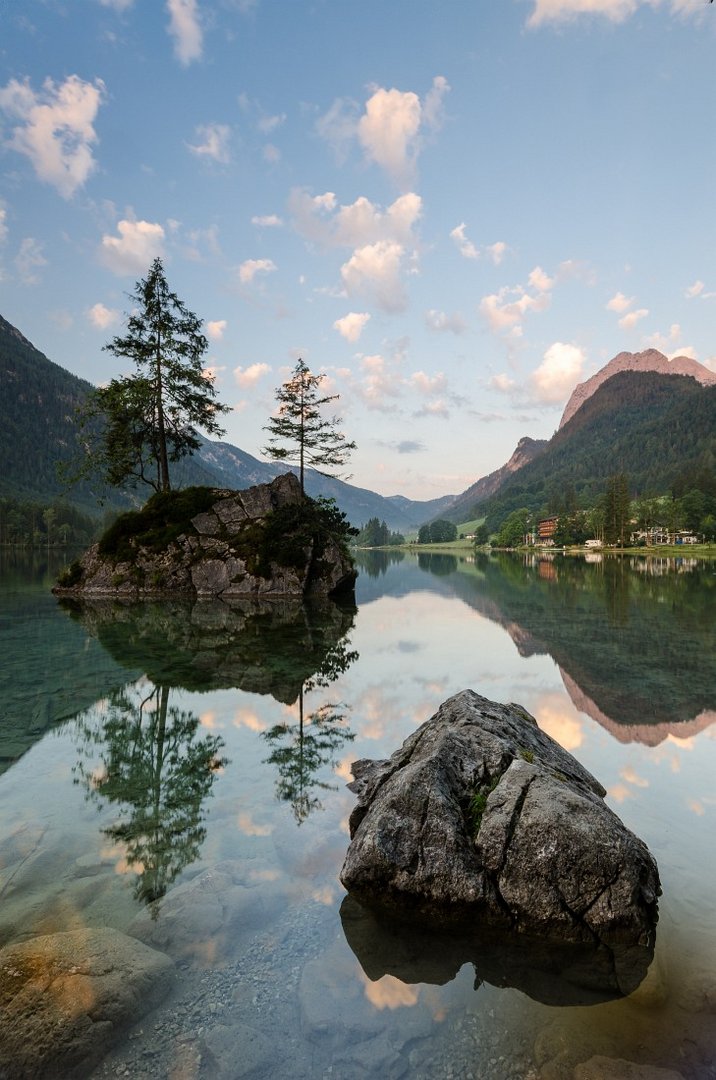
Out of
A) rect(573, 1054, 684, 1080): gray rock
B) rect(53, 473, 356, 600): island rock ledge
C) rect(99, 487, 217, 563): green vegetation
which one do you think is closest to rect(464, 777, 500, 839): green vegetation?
rect(573, 1054, 684, 1080): gray rock

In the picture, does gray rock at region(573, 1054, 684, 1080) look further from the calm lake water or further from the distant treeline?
the distant treeline

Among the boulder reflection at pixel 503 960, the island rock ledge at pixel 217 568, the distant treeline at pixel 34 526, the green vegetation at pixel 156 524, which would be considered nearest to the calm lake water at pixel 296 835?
the boulder reflection at pixel 503 960

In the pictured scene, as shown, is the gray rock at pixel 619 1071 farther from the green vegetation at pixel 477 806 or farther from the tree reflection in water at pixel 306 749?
the tree reflection in water at pixel 306 749

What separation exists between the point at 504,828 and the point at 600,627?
22611 millimetres

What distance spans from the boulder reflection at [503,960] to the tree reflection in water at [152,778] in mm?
2662

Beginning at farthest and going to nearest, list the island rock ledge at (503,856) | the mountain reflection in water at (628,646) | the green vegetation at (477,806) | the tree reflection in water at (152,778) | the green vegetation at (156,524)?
1. the green vegetation at (156,524)
2. the mountain reflection in water at (628,646)
3. the tree reflection in water at (152,778)
4. the green vegetation at (477,806)
5. the island rock ledge at (503,856)

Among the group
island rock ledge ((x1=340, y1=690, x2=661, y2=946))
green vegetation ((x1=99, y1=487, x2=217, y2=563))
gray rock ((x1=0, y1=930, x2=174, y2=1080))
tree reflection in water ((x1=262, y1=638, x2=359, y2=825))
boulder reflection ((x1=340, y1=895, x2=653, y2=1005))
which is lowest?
tree reflection in water ((x1=262, y1=638, x2=359, y2=825))

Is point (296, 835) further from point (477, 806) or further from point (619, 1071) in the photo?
point (619, 1071)

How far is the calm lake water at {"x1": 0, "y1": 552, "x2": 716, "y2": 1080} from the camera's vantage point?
4.52m

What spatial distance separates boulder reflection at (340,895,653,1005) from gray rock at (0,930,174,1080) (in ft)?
6.75

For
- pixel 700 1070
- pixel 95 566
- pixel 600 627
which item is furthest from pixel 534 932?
pixel 95 566

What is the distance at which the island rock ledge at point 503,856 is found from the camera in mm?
5930

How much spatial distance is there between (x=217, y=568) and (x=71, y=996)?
37.7 metres

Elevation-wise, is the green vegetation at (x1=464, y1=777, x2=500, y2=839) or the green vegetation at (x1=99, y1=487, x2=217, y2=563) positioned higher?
the green vegetation at (x1=99, y1=487, x2=217, y2=563)
